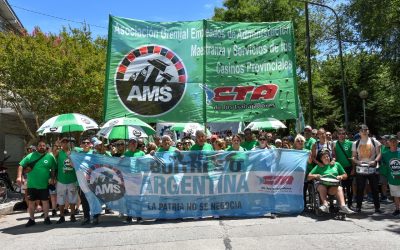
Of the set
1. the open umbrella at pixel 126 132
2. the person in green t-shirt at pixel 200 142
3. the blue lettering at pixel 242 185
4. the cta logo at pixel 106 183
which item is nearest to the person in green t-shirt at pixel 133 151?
the cta logo at pixel 106 183

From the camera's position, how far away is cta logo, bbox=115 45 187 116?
1095cm

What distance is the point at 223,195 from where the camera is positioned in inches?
376

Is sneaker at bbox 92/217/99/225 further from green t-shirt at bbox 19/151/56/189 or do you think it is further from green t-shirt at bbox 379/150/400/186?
green t-shirt at bbox 379/150/400/186

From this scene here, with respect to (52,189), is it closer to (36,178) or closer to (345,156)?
(36,178)

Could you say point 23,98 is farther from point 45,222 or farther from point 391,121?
point 391,121

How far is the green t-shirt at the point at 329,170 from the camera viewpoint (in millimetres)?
9398

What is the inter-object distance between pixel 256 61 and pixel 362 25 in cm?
721

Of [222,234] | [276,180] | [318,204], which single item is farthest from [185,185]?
[318,204]

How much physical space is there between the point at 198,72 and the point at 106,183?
3524mm

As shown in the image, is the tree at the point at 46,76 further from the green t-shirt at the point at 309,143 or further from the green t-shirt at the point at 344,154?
the green t-shirt at the point at 344,154

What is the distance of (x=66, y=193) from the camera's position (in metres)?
9.88

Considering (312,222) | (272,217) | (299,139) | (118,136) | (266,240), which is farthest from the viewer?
(118,136)

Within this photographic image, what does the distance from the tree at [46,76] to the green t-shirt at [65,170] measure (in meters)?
7.46

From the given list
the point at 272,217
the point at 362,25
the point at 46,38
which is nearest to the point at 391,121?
the point at 362,25
